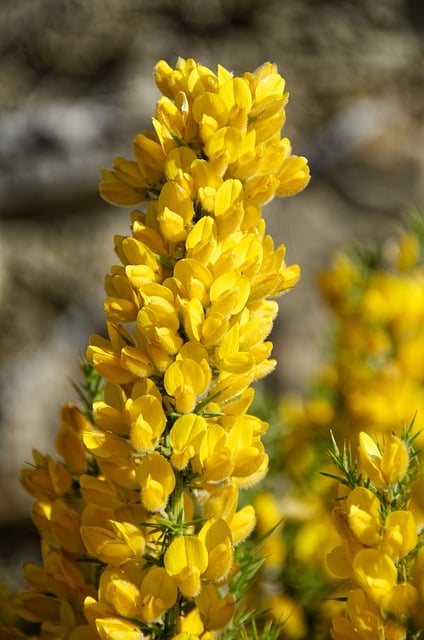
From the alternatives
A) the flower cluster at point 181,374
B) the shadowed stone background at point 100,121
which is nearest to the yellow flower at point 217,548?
the flower cluster at point 181,374

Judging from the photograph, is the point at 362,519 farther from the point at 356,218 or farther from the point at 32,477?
the point at 356,218

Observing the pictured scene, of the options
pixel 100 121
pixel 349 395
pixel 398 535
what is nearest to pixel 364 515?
pixel 398 535

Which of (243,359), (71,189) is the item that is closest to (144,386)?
(243,359)

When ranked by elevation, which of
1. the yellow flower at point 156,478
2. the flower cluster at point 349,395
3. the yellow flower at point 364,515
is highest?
the yellow flower at point 156,478

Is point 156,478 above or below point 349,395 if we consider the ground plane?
above

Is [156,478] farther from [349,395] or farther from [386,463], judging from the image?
[349,395]

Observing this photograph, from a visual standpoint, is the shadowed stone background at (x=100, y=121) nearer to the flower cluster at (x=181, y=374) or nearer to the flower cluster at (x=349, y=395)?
the flower cluster at (x=349, y=395)

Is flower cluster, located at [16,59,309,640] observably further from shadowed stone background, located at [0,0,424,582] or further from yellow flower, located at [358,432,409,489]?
shadowed stone background, located at [0,0,424,582]
